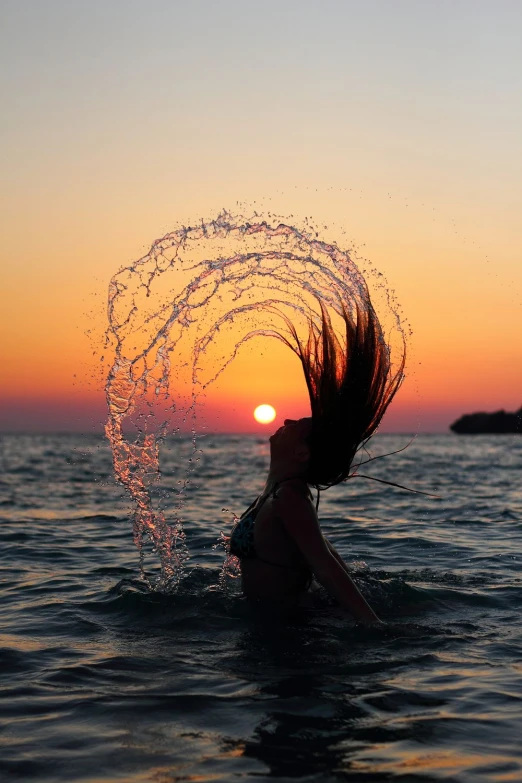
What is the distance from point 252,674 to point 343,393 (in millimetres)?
2040

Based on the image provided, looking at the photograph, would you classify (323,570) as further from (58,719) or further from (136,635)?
(58,719)

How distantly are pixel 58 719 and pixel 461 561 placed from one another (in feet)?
20.7

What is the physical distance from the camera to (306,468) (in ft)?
20.9

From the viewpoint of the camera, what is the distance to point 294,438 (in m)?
6.34

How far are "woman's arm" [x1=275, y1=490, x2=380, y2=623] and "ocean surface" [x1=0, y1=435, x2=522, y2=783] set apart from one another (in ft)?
1.06

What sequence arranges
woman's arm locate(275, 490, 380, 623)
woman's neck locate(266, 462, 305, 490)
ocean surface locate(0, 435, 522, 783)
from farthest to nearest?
woman's neck locate(266, 462, 305, 490), woman's arm locate(275, 490, 380, 623), ocean surface locate(0, 435, 522, 783)

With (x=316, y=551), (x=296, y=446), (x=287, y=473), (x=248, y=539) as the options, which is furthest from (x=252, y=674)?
(x=296, y=446)

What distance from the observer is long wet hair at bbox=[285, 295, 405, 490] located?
6254 mm

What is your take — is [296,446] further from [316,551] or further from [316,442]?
[316,551]

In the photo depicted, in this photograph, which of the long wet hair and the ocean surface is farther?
the long wet hair

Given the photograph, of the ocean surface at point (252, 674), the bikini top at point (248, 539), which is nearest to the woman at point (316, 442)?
the bikini top at point (248, 539)

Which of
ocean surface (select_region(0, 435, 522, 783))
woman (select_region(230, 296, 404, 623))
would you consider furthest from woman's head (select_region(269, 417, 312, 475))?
ocean surface (select_region(0, 435, 522, 783))

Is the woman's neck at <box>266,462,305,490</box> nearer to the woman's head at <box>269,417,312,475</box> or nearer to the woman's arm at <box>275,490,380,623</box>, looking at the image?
the woman's head at <box>269,417,312,475</box>

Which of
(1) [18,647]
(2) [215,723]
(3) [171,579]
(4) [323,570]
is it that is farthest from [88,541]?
(2) [215,723]
